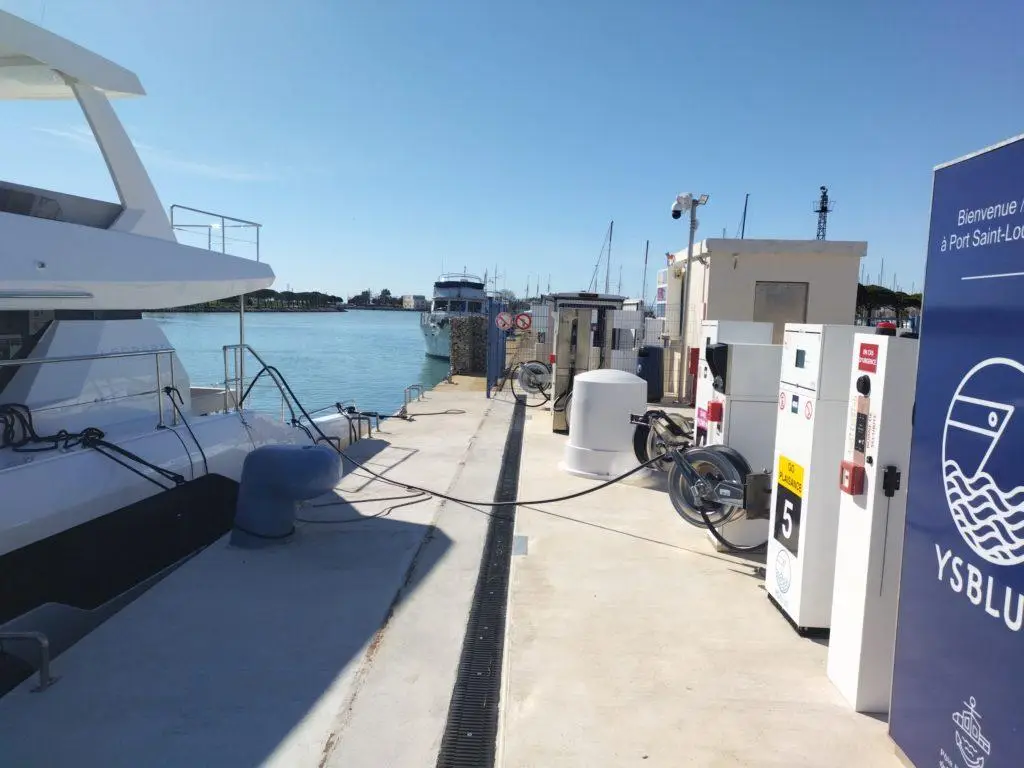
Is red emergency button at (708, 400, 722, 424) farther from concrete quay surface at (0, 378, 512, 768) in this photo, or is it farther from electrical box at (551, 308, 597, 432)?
electrical box at (551, 308, 597, 432)

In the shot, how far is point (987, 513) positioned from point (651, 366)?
10.2 m

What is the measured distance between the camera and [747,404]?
5.27 meters

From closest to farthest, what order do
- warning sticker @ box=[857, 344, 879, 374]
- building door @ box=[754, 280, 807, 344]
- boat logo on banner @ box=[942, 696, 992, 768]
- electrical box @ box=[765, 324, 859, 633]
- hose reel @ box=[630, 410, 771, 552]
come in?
boat logo on banner @ box=[942, 696, 992, 768], warning sticker @ box=[857, 344, 879, 374], electrical box @ box=[765, 324, 859, 633], hose reel @ box=[630, 410, 771, 552], building door @ box=[754, 280, 807, 344]

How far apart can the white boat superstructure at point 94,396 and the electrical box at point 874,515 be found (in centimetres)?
440

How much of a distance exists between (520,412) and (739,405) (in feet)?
24.7

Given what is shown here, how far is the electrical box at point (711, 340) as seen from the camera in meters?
5.78

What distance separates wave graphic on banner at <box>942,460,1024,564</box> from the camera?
7.07ft

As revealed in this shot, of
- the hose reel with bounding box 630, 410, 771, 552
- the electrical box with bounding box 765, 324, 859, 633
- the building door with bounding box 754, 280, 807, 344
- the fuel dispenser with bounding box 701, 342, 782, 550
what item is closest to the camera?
the electrical box with bounding box 765, 324, 859, 633

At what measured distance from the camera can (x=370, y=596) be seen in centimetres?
464

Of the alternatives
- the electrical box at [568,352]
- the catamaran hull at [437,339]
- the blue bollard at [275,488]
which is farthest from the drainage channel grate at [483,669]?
the catamaran hull at [437,339]

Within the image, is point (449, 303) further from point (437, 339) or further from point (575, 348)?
point (575, 348)

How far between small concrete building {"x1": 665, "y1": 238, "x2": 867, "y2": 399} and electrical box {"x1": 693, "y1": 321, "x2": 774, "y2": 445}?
673 centimetres

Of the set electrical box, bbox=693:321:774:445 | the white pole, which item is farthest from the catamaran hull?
electrical box, bbox=693:321:774:445

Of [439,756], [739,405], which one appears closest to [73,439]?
[439,756]
